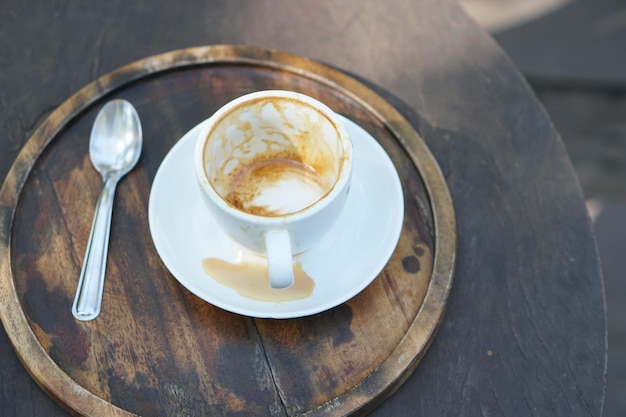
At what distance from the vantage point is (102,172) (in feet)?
2.92

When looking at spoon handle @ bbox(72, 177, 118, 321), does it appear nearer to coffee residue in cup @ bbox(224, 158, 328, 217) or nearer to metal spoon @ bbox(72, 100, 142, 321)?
metal spoon @ bbox(72, 100, 142, 321)

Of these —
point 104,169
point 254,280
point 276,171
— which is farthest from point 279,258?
point 104,169

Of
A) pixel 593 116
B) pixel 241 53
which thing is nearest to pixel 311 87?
pixel 241 53

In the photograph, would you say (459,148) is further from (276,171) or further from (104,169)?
(104,169)

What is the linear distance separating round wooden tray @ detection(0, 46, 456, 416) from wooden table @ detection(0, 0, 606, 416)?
0.04m

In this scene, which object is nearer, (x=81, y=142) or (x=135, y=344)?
(x=135, y=344)

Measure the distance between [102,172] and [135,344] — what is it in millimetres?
246

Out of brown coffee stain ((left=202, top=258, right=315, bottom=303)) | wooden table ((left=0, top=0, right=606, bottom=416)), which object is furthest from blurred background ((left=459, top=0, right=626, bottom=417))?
brown coffee stain ((left=202, top=258, right=315, bottom=303))

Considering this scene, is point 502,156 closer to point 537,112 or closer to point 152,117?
point 537,112

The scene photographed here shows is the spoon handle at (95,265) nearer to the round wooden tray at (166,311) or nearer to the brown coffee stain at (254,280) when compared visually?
the round wooden tray at (166,311)

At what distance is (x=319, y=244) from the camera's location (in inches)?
31.8

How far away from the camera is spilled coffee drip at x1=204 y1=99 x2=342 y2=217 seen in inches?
31.7

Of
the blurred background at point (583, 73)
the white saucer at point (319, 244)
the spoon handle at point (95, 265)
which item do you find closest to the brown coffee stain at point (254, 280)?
the white saucer at point (319, 244)

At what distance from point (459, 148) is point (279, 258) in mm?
397
